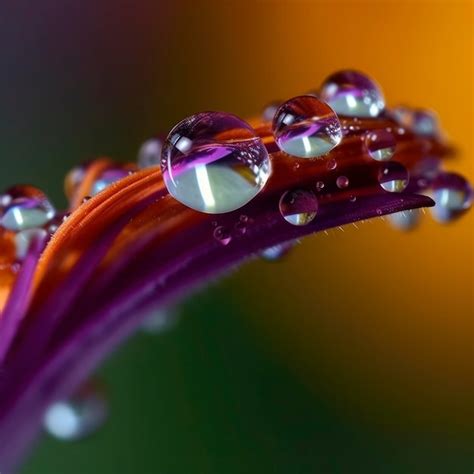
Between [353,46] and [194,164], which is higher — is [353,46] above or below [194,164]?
above

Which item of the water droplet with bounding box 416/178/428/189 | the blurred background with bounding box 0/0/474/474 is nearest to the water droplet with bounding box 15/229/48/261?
the blurred background with bounding box 0/0/474/474

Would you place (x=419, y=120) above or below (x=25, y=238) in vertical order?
above

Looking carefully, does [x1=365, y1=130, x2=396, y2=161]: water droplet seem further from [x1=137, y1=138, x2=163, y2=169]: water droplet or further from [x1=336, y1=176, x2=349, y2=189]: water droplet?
[x1=137, y1=138, x2=163, y2=169]: water droplet

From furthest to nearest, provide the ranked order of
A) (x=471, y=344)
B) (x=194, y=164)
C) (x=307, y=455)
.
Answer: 1. (x=471, y=344)
2. (x=307, y=455)
3. (x=194, y=164)

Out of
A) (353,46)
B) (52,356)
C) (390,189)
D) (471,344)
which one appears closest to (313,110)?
(390,189)

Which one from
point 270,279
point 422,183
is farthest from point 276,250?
point 270,279

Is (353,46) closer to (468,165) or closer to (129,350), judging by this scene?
(468,165)

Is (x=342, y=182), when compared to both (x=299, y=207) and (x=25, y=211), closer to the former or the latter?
(x=299, y=207)
